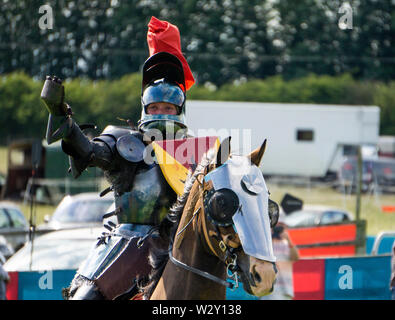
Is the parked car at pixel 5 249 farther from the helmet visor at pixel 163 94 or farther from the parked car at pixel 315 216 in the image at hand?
the helmet visor at pixel 163 94

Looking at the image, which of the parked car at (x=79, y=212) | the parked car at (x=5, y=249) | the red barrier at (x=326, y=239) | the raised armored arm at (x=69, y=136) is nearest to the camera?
the raised armored arm at (x=69, y=136)

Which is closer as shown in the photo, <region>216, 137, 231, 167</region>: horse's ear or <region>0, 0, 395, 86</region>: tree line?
<region>216, 137, 231, 167</region>: horse's ear

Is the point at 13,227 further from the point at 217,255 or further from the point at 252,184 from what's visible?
the point at 252,184

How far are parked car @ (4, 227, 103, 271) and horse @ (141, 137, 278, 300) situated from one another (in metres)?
4.62

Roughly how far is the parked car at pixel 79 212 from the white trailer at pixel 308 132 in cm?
1534

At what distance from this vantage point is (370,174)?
25.1 m

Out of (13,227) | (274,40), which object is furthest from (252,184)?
(274,40)

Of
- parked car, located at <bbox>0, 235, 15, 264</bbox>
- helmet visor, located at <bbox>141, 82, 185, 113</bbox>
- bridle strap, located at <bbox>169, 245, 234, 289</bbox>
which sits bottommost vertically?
parked car, located at <bbox>0, 235, 15, 264</bbox>

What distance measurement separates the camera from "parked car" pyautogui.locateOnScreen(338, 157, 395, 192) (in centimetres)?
2456

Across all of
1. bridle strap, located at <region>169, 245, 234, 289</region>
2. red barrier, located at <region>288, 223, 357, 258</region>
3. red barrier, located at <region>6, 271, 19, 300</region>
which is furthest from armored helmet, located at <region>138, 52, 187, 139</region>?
red barrier, located at <region>288, 223, 357, 258</region>

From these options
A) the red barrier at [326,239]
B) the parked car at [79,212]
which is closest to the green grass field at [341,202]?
the parked car at [79,212]

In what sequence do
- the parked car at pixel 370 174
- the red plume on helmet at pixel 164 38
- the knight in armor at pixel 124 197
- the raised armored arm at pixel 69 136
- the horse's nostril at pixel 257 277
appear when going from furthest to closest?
1. the parked car at pixel 370 174
2. the red plume on helmet at pixel 164 38
3. the knight in armor at pixel 124 197
4. the raised armored arm at pixel 69 136
5. the horse's nostril at pixel 257 277

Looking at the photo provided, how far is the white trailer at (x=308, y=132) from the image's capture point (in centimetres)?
2766

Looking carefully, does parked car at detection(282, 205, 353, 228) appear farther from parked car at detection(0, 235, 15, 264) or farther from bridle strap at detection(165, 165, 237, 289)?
bridle strap at detection(165, 165, 237, 289)
